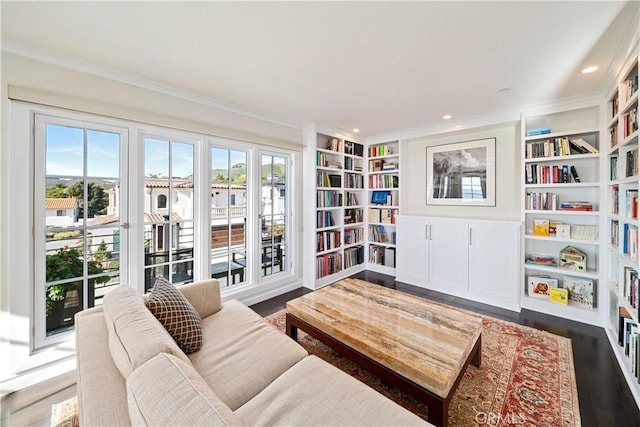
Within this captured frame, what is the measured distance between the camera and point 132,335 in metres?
1.06

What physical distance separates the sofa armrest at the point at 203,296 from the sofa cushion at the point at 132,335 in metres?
0.51

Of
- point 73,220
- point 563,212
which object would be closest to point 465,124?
point 563,212

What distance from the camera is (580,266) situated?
110 inches

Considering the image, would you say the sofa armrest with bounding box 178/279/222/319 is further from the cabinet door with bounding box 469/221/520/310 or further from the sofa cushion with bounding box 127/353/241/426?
the cabinet door with bounding box 469/221/520/310

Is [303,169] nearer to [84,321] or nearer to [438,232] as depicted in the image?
[438,232]

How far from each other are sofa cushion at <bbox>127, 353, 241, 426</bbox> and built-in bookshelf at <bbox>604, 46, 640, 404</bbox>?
2.51m

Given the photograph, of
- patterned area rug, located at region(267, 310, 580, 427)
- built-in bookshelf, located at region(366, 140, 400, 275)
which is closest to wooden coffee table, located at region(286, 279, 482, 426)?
patterned area rug, located at region(267, 310, 580, 427)

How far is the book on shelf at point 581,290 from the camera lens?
2.75 metres

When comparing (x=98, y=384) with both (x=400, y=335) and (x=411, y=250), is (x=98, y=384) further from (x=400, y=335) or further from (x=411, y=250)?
(x=411, y=250)

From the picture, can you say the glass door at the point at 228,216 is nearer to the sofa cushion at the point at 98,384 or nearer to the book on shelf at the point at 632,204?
the sofa cushion at the point at 98,384

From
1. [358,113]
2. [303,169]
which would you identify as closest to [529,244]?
[358,113]

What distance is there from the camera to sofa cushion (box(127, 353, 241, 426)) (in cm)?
71

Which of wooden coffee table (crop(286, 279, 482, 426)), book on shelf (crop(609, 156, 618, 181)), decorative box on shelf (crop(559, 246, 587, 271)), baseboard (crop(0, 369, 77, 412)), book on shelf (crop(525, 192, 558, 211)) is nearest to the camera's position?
wooden coffee table (crop(286, 279, 482, 426))

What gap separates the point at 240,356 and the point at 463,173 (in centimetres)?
365
